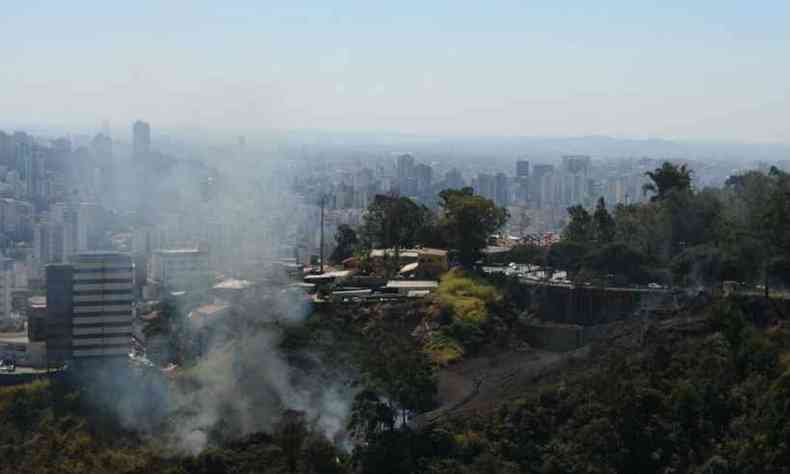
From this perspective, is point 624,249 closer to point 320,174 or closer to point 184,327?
point 184,327

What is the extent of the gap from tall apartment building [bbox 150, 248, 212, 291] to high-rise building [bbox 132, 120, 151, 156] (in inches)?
170

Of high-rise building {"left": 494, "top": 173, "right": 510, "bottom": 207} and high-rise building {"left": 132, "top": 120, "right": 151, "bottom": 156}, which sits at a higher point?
high-rise building {"left": 132, "top": 120, "right": 151, "bottom": 156}

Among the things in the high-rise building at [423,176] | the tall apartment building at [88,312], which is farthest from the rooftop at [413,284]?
the high-rise building at [423,176]

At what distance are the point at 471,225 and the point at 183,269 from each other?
15.2ft

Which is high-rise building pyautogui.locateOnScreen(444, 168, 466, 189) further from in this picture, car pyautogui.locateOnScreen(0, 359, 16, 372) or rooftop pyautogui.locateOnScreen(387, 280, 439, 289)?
car pyautogui.locateOnScreen(0, 359, 16, 372)

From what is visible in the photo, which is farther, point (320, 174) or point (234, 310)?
point (320, 174)

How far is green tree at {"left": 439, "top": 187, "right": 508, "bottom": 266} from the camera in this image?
52.0ft

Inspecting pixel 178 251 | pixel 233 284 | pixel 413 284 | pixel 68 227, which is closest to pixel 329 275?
pixel 233 284

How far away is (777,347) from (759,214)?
404 cm

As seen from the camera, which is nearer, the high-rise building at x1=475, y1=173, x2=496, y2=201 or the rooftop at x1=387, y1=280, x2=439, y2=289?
the rooftop at x1=387, y1=280, x2=439, y2=289

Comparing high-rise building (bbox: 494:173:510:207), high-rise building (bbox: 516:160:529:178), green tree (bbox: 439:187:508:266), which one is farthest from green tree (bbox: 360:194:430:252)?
high-rise building (bbox: 516:160:529:178)

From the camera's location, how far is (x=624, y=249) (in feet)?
48.7

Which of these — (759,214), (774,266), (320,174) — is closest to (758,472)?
(774,266)

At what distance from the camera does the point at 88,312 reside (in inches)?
529
